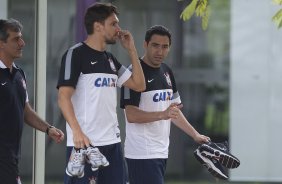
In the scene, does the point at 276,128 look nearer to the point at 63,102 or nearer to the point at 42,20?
the point at 42,20

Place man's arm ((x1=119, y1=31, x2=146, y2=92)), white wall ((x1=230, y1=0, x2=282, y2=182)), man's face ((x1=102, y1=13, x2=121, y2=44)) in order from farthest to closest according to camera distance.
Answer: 1. white wall ((x1=230, y1=0, x2=282, y2=182))
2. man's arm ((x1=119, y1=31, x2=146, y2=92))
3. man's face ((x1=102, y1=13, x2=121, y2=44))

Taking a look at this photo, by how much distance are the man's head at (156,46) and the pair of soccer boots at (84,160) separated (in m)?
1.30

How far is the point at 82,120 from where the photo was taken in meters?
5.53

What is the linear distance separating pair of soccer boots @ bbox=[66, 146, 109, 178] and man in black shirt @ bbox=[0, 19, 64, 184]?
543 mm

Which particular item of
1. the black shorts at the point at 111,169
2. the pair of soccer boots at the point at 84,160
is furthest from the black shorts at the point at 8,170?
the pair of soccer boots at the point at 84,160

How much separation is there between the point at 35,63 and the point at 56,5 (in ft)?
5.37

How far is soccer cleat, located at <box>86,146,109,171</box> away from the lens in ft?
17.3

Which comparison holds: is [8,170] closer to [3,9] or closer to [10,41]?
[10,41]

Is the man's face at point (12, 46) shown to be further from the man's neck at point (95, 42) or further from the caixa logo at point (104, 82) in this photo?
the caixa logo at point (104, 82)

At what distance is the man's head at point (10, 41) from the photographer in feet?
19.1

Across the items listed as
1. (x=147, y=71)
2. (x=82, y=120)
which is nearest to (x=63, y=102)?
(x=82, y=120)

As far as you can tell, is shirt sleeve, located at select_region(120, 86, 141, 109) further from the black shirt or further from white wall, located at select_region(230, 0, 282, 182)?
white wall, located at select_region(230, 0, 282, 182)

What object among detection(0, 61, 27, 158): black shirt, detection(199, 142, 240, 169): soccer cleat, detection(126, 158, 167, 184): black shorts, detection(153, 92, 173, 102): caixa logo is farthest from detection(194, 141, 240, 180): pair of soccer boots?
detection(0, 61, 27, 158): black shirt

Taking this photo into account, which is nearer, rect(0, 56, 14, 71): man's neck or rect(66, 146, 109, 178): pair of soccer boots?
rect(66, 146, 109, 178): pair of soccer boots
